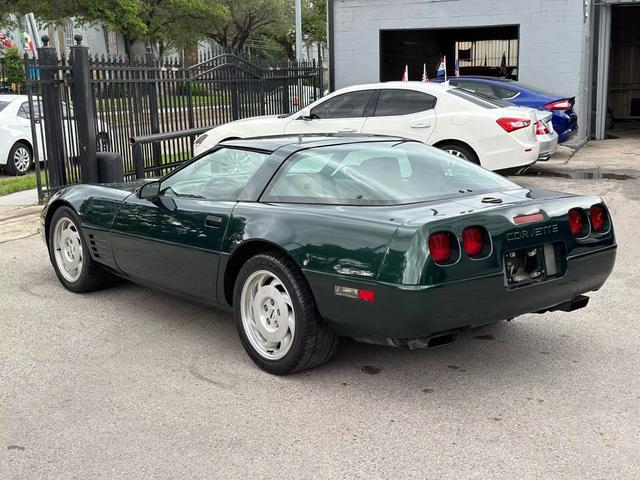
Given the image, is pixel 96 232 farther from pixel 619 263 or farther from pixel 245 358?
pixel 619 263

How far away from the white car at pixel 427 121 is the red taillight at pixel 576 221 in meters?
6.03

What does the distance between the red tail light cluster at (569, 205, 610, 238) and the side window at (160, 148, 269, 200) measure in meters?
1.90

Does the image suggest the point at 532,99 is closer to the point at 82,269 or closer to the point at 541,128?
the point at 541,128

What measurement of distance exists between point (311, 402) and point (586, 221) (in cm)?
189

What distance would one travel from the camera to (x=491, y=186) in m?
4.78

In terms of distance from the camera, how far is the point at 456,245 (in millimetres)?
3834

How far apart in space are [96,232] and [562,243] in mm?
3308

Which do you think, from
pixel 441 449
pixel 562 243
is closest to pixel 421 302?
pixel 441 449

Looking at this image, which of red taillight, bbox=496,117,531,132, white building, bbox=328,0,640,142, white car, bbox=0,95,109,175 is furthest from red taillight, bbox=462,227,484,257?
white building, bbox=328,0,640,142

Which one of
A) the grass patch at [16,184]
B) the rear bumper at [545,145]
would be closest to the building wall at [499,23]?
the rear bumper at [545,145]

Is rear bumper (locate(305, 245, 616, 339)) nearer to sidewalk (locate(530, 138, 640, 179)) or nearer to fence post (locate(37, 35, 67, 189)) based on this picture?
fence post (locate(37, 35, 67, 189))

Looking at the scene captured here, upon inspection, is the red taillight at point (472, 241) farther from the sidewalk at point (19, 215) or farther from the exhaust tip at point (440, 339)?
the sidewalk at point (19, 215)

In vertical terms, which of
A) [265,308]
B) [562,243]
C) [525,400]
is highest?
[562,243]

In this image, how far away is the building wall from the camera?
640 inches
